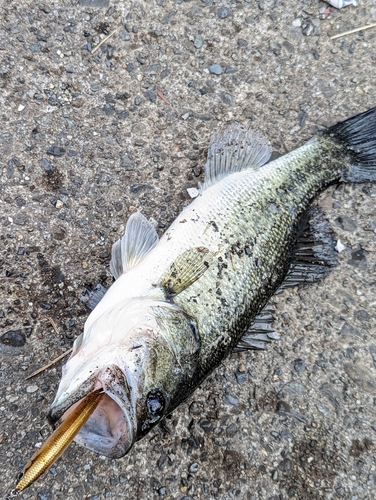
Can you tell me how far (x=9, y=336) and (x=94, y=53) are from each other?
224cm

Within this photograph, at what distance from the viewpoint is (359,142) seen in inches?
129

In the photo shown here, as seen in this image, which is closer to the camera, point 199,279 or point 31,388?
point 199,279

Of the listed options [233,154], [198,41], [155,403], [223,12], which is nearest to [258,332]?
[155,403]

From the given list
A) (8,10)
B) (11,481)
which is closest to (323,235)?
(11,481)

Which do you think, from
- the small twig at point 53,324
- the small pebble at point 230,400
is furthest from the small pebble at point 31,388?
the small pebble at point 230,400

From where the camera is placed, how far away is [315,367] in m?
3.00

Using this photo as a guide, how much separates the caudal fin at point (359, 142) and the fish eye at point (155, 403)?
2123mm

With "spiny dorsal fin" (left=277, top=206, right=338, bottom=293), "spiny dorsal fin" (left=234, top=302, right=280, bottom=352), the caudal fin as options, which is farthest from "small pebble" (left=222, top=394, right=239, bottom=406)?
the caudal fin

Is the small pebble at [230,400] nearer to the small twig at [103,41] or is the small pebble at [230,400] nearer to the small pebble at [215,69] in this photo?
Answer: the small pebble at [215,69]

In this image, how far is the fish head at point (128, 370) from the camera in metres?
1.92

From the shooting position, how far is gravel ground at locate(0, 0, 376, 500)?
8.96 ft

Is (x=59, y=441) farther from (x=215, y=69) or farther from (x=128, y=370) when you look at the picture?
(x=215, y=69)

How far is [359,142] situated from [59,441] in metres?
2.88

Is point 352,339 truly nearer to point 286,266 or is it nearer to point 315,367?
point 315,367
